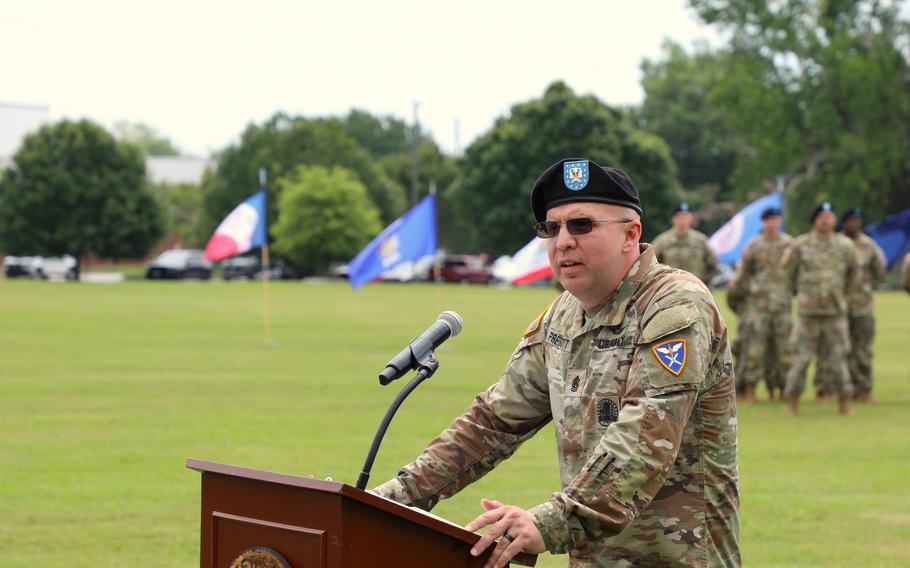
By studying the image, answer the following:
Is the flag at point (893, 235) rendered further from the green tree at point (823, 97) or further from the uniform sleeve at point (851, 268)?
the green tree at point (823, 97)

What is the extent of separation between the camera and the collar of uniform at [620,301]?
11.5 ft

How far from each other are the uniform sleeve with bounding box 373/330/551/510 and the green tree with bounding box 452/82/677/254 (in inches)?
2703

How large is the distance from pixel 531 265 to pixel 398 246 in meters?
5.11

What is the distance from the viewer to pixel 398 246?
2608 cm

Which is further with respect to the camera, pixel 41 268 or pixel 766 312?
pixel 41 268

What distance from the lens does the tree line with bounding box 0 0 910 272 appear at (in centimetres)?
6134

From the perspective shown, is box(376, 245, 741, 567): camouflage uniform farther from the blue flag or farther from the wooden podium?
the blue flag

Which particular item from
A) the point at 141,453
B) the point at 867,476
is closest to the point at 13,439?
the point at 141,453

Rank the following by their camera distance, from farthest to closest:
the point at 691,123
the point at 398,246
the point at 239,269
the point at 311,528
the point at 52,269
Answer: the point at 691,123
the point at 239,269
the point at 52,269
the point at 398,246
the point at 311,528

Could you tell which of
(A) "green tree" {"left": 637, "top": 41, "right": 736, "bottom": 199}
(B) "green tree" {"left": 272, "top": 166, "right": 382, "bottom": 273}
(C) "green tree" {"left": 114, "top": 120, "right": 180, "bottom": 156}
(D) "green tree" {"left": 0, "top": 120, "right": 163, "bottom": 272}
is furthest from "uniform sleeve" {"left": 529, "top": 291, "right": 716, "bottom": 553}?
(C) "green tree" {"left": 114, "top": 120, "right": 180, "bottom": 156}

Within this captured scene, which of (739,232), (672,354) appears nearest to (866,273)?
(739,232)

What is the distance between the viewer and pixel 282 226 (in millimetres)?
81312

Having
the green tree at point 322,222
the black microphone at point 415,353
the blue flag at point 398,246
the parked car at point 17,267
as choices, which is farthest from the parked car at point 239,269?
the black microphone at point 415,353

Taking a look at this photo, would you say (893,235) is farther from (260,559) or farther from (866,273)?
(260,559)
